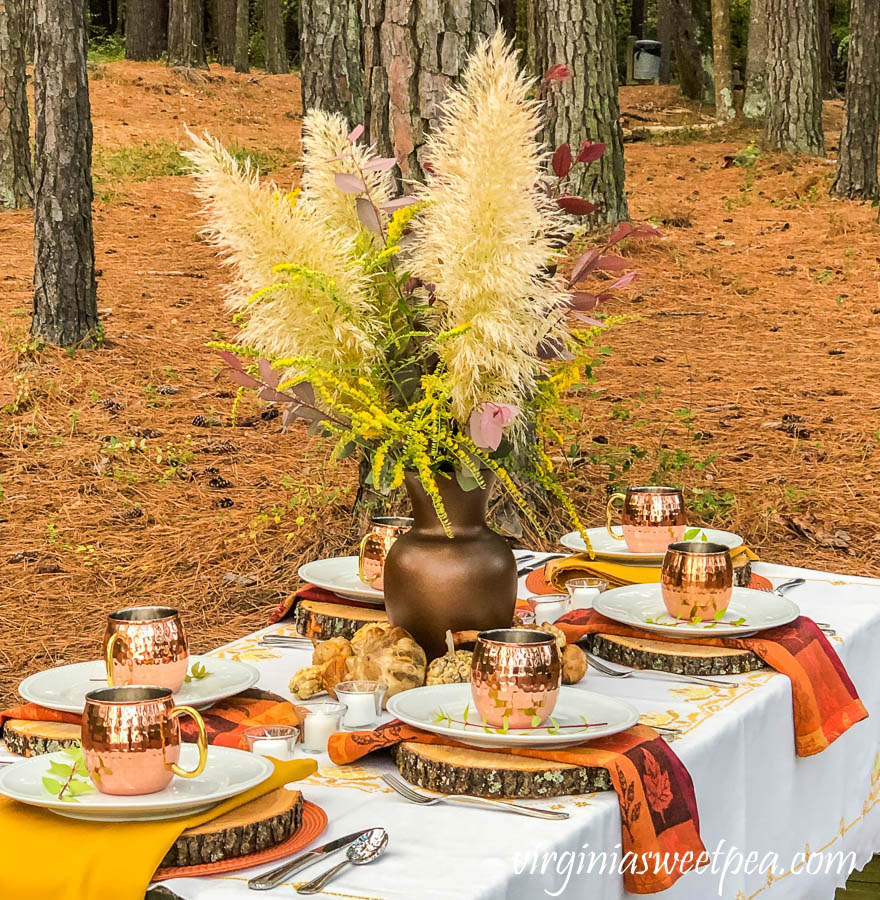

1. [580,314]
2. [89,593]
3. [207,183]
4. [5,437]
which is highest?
[207,183]

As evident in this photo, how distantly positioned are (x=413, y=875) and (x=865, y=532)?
441cm

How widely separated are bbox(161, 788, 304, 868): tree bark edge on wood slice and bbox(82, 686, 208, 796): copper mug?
0.11 metres

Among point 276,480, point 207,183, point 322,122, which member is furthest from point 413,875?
point 276,480

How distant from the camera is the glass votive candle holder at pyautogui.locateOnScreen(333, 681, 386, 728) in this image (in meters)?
2.13

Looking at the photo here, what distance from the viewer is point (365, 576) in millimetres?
2756

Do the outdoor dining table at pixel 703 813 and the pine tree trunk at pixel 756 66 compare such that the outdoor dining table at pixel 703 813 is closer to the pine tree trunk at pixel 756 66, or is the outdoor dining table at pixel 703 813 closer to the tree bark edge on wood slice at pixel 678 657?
the tree bark edge on wood slice at pixel 678 657

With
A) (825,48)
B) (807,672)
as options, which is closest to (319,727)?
(807,672)

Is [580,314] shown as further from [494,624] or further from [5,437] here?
[5,437]

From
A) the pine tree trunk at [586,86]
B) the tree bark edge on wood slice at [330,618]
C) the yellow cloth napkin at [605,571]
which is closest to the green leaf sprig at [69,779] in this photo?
the tree bark edge on wood slice at [330,618]

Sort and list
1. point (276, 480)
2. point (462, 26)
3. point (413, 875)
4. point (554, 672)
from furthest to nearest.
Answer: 1. point (276, 480)
2. point (462, 26)
3. point (554, 672)
4. point (413, 875)

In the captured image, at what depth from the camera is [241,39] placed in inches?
845

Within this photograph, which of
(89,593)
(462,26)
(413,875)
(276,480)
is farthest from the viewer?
(276,480)

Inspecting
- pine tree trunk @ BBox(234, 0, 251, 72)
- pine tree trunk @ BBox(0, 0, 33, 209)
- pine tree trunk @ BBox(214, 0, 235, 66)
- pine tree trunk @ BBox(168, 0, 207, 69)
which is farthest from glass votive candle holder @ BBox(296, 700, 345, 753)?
pine tree trunk @ BBox(214, 0, 235, 66)

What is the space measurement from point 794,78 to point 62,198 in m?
8.41
